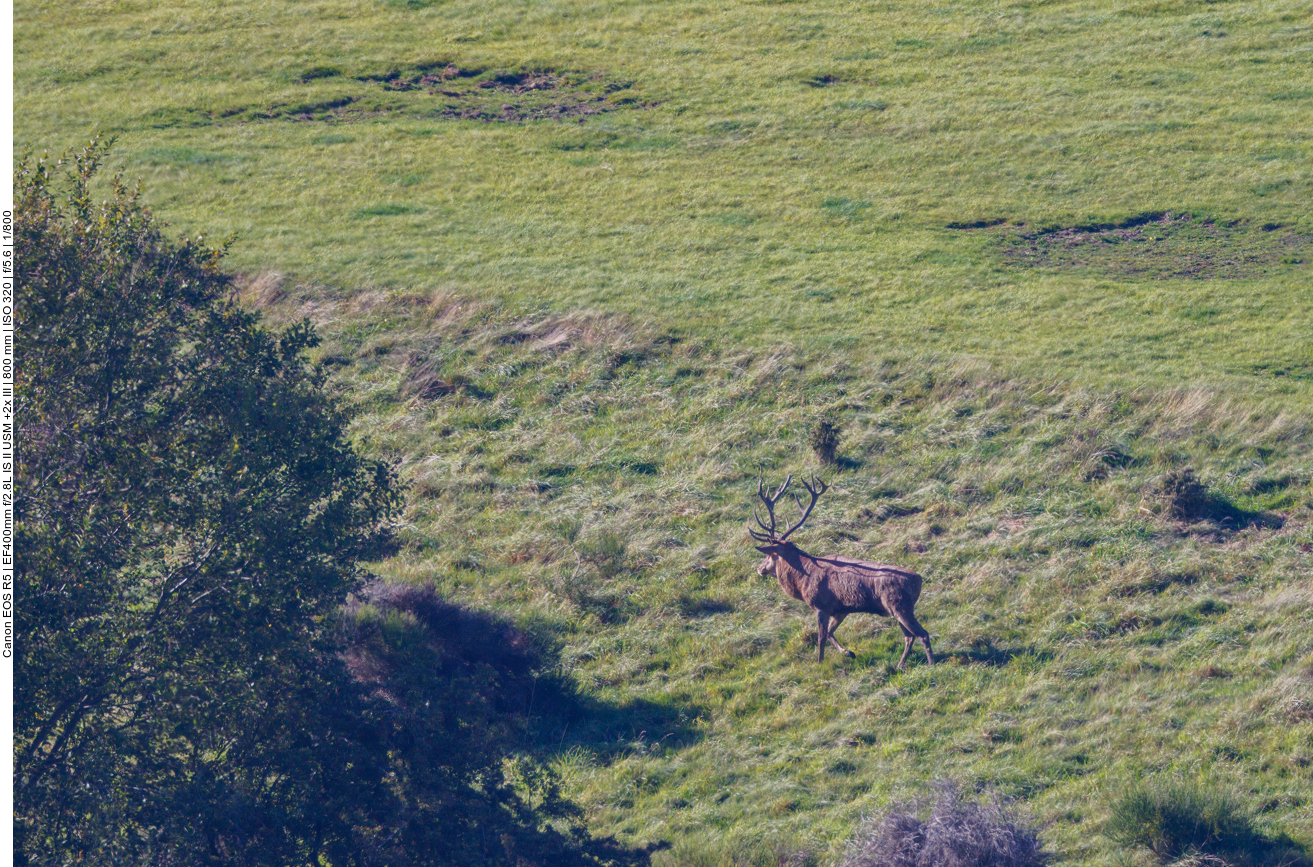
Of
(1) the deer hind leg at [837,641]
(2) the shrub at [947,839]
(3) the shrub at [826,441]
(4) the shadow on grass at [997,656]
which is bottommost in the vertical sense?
(4) the shadow on grass at [997,656]

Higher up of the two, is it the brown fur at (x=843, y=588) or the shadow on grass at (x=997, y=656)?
the brown fur at (x=843, y=588)

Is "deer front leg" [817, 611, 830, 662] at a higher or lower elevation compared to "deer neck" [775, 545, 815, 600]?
lower

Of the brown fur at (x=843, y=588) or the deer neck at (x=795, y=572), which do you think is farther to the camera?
the deer neck at (x=795, y=572)

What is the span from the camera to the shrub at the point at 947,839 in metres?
12.9

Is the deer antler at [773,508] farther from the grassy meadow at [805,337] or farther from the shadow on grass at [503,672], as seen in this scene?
the shadow on grass at [503,672]

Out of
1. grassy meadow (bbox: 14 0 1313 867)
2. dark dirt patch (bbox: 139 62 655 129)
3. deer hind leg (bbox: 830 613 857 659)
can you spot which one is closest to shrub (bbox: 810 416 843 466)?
grassy meadow (bbox: 14 0 1313 867)

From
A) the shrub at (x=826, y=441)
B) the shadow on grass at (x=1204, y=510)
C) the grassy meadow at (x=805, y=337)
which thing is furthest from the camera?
the shrub at (x=826, y=441)

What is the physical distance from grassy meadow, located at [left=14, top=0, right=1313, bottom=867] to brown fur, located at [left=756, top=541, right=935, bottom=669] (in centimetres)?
54

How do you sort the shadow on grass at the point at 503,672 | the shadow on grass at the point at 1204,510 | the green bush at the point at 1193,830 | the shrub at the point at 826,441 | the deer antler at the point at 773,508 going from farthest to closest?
the shrub at the point at 826,441 < the shadow on grass at the point at 1204,510 < the deer antler at the point at 773,508 < the shadow on grass at the point at 503,672 < the green bush at the point at 1193,830

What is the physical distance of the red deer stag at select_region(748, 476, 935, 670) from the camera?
1731 cm

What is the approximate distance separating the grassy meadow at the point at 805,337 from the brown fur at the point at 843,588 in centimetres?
54

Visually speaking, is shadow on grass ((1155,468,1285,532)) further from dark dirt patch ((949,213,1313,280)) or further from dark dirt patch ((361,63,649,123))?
dark dirt patch ((361,63,649,123))

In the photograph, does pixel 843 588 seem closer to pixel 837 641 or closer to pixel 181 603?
pixel 837 641

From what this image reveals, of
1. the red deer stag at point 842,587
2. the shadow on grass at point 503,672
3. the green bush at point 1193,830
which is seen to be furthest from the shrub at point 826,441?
the green bush at point 1193,830
